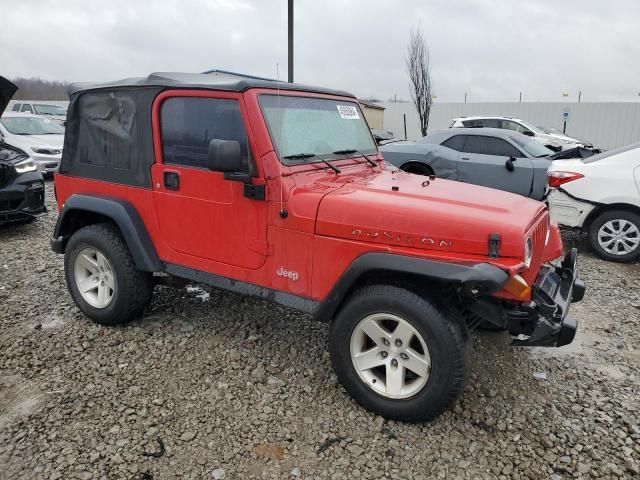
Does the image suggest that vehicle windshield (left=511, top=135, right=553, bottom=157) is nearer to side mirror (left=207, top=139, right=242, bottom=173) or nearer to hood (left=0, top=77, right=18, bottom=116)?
side mirror (left=207, top=139, right=242, bottom=173)

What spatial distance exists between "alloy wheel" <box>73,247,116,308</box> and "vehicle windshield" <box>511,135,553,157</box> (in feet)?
21.7

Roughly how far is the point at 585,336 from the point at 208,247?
3048 millimetres

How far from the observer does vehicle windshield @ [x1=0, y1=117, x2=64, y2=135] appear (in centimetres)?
1091

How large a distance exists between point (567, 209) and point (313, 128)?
13.1 ft

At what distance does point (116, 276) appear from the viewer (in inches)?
140

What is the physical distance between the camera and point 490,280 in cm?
227

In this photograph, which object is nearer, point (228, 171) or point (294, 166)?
point (228, 171)

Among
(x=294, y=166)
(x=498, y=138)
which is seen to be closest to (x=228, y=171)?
(x=294, y=166)

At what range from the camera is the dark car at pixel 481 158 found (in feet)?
23.6

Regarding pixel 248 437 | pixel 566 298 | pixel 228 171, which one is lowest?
pixel 248 437

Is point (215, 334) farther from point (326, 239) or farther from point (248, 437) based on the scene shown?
point (326, 239)

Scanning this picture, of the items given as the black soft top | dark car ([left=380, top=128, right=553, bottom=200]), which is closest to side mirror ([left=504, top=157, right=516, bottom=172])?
dark car ([left=380, top=128, right=553, bottom=200])

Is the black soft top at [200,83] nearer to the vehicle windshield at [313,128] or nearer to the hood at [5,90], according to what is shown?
the vehicle windshield at [313,128]

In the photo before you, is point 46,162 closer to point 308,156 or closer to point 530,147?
point 308,156
